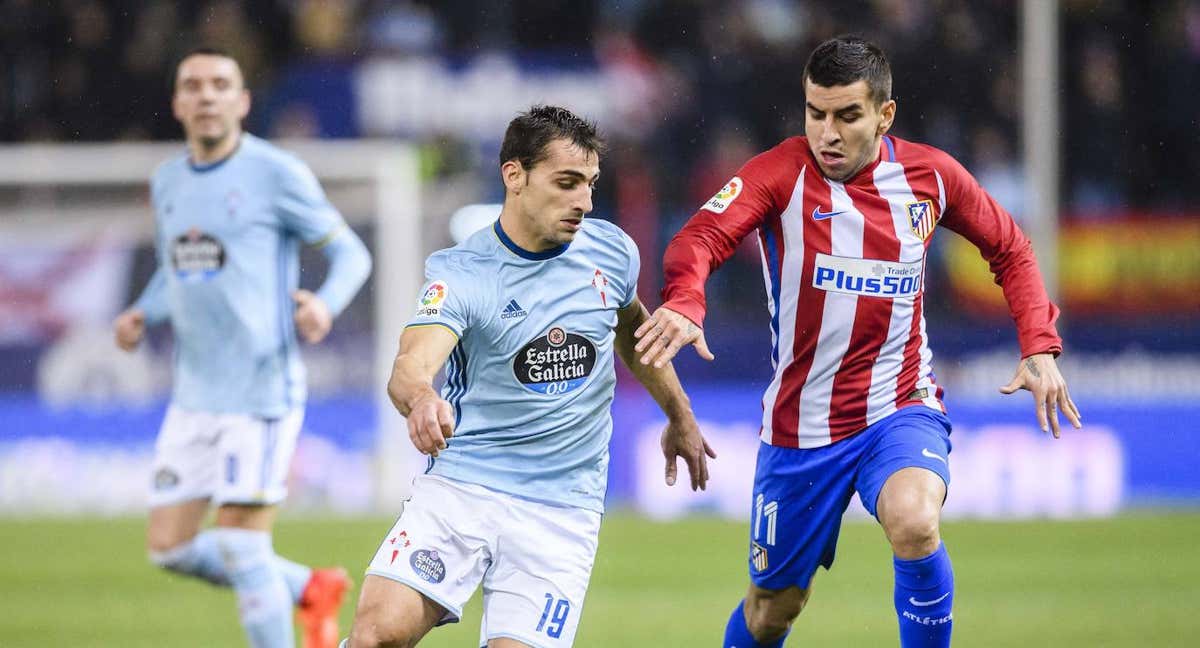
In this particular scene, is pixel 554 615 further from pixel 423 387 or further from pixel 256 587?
pixel 256 587

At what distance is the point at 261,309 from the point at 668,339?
8.62 feet

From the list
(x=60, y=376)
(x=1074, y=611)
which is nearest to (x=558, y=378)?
(x=1074, y=611)

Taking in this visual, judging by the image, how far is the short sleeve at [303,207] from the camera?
7199 mm

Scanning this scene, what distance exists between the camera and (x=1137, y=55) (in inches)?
661

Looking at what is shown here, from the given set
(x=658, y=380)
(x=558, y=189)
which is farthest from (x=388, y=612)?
(x=558, y=189)

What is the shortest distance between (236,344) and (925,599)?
309 cm

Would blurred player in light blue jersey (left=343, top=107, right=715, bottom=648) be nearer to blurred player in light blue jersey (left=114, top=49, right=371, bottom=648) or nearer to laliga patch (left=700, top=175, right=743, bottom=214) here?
laliga patch (left=700, top=175, right=743, bottom=214)

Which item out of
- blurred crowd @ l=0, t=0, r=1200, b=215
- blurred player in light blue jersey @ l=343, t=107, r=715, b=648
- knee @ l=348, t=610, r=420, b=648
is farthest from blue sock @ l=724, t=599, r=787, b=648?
blurred crowd @ l=0, t=0, r=1200, b=215

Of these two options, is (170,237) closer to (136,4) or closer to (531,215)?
(531,215)

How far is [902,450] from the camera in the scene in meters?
5.69

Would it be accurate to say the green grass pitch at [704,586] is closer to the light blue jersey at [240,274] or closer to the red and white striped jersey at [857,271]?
the light blue jersey at [240,274]

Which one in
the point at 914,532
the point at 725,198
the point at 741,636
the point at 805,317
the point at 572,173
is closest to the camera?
the point at 572,173

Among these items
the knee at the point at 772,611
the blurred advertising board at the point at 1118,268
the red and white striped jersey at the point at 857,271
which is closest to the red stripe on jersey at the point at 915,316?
the red and white striped jersey at the point at 857,271

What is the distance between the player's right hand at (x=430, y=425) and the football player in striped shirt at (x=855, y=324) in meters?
1.17
